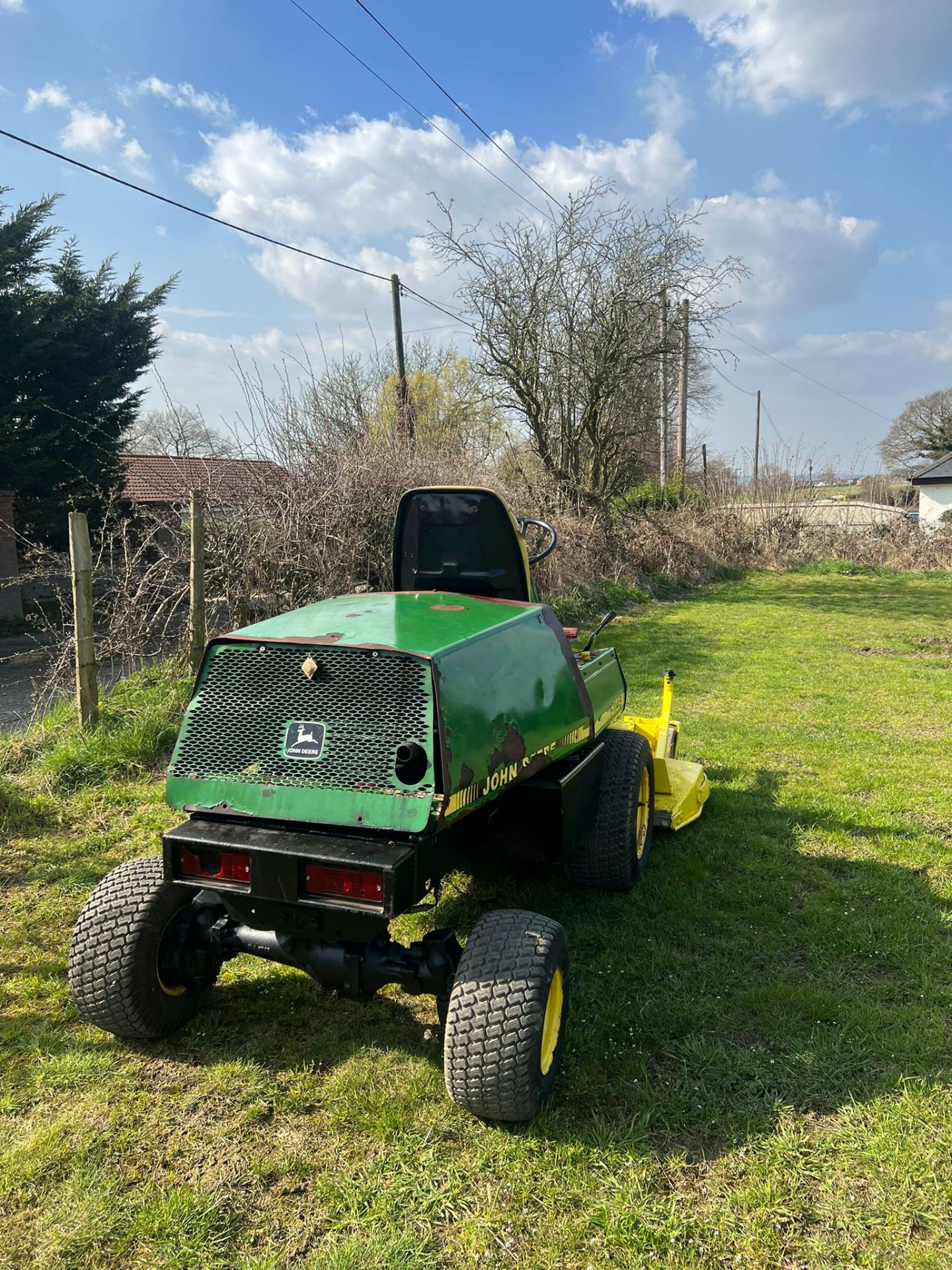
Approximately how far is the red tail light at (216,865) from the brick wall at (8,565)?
12925mm

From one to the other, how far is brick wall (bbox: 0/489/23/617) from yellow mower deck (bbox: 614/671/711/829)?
40.2 feet

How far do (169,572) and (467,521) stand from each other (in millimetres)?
3408

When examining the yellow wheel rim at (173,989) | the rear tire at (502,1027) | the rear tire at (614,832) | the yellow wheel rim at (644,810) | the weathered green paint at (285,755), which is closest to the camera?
the rear tire at (502,1027)

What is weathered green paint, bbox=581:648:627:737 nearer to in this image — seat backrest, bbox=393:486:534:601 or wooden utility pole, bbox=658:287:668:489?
seat backrest, bbox=393:486:534:601

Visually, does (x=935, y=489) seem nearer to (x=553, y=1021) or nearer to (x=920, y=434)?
(x=920, y=434)

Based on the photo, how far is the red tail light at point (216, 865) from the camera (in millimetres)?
2424

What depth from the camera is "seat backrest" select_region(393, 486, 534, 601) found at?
3785 millimetres

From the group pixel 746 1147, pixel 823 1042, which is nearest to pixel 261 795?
pixel 746 1147

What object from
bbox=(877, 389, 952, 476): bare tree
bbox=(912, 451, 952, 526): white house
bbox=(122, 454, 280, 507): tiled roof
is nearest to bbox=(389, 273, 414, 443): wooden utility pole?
bbox=(122, 454, 280, 507): tiled roof

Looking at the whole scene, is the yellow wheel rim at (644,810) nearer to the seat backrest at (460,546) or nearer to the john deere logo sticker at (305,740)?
the seat backrest at (460,546)

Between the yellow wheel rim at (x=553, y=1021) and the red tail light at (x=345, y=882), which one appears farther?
the yellow wheel rim at (x=553, y=1021)

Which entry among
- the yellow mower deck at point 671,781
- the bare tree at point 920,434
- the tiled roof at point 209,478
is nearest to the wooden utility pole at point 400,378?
the tiled roof at point 209,478

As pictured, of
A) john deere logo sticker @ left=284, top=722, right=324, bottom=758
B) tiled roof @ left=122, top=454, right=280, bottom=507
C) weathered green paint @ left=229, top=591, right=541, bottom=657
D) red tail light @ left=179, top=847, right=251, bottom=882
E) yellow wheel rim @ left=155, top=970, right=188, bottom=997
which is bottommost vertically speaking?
yellow wheel rim @ left=155, top=970, right=188, bottom=997

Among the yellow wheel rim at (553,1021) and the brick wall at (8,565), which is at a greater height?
the brick wall at (8,565)
